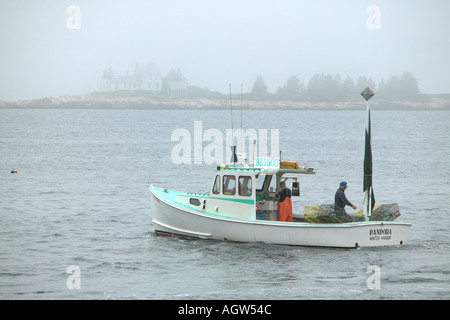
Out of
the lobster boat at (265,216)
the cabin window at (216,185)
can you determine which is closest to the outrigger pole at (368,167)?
the lobster boat at (265,216)

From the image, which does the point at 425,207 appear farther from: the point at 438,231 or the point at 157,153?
the point at 157,153

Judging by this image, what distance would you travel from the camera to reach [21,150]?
2598 inches

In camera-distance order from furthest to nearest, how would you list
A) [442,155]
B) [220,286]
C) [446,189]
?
[442,155]
[446,189]
[220,286]

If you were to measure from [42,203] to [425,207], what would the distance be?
A: 17247 millimetres

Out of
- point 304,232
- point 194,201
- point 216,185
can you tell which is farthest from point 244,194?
point 304,232

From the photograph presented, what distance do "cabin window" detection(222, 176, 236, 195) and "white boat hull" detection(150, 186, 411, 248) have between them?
80cm

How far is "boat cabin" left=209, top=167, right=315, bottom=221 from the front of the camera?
72.4 feet

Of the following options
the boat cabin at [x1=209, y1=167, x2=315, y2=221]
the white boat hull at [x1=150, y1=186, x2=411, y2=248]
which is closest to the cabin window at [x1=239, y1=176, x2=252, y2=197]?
the boat cabin at [x1=209, y1=167, x2=315, y2=221]

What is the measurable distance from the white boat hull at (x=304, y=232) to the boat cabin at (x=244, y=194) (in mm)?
329

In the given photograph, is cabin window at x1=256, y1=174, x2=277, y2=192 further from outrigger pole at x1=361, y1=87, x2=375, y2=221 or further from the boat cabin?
outrigger pole at x1=361, y1=87, x2=375, y2=221

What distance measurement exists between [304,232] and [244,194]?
7.11 ft

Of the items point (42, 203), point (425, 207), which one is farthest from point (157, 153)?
point (425, 207)
